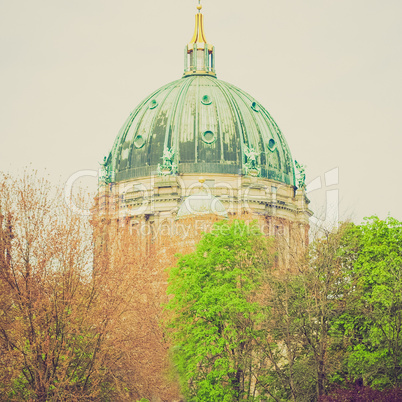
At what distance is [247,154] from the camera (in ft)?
250

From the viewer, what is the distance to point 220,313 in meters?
35.6

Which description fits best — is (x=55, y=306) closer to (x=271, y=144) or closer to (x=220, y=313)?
(x=220, y=313)

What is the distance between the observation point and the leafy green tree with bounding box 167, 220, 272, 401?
113ft

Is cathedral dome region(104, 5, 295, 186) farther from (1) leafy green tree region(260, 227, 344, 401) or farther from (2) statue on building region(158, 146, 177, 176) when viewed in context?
(1) leafy green tree region(260, 227, 344, 401)

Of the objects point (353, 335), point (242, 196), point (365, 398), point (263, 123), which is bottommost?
point (365, 398)

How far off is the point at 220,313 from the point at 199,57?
51.9m

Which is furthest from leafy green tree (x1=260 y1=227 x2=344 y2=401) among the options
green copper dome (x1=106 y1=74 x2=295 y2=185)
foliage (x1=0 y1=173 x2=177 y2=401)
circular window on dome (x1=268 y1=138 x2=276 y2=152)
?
circular window on dome (x1=268 y1=138 x2=276 y2=152)

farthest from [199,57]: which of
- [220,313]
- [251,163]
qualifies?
[220,313]

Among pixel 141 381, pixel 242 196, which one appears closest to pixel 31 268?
pixel 141 381

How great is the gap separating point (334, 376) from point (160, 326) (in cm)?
854

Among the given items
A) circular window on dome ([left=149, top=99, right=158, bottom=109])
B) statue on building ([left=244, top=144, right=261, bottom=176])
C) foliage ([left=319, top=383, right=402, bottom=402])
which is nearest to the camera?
foliage ([left=319, top=383, right=402, bottom=402])

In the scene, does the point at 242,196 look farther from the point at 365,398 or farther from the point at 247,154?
the point at 365,398

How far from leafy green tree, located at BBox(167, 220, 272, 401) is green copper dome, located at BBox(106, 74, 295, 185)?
123 ft

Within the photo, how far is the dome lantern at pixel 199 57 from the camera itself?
8350cm
